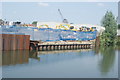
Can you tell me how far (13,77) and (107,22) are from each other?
180 ft

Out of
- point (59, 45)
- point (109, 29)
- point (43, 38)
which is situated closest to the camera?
point (43, 38)

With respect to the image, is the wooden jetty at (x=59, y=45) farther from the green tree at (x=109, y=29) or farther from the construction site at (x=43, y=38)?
the green tree at (x=109, y=29)

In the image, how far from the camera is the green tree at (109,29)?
6531cm

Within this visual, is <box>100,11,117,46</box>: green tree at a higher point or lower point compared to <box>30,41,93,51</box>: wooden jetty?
higher

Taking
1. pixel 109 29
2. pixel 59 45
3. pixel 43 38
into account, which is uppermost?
pixel 109 29

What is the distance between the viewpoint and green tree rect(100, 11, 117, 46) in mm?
65312

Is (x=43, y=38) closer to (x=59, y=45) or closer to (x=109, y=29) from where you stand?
(x=59, y=45)

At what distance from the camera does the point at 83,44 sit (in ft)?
181

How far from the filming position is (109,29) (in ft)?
226

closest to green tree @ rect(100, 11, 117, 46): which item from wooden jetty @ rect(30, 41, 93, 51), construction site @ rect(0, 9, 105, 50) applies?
construction site @ rect(0, 9, 105, 50)

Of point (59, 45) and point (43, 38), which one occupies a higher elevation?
point (43, 38)

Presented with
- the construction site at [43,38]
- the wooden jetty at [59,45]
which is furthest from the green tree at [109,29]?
the wooden jetty at [59,45]

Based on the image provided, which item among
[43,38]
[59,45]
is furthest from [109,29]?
[43,38]

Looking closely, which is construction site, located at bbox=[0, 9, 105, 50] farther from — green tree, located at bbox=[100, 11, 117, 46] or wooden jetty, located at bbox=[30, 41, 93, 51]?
green tree, located at bbox=[100, 11, 117, 46]
